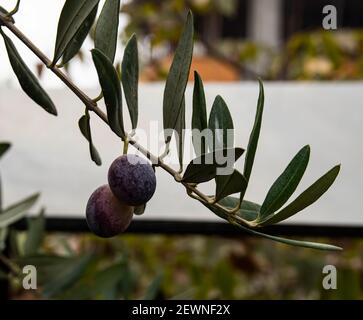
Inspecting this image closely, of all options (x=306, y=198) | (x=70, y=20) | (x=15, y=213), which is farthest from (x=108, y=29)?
(x=15, y=213)

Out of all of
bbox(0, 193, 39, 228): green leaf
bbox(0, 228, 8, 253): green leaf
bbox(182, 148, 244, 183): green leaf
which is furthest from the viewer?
bbox(0, 228, 8, 253): green leaf

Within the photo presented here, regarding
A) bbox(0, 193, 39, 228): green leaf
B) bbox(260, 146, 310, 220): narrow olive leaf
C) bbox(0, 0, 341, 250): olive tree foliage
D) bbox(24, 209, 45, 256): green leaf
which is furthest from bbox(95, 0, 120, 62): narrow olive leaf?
bbox(24, 209, 45, 256): green leaf

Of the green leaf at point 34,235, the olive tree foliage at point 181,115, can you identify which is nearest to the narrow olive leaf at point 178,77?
the olive tree foliage at point 181,115

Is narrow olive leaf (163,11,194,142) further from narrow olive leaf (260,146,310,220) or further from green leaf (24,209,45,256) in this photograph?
green leaf (24,209,45,256)

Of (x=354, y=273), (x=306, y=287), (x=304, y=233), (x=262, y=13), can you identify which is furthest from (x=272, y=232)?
(x=262, y=13)

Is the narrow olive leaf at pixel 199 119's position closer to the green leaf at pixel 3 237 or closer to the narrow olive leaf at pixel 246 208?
the narrow olive leaf at pixel 246 208

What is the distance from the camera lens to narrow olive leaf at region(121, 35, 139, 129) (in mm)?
297

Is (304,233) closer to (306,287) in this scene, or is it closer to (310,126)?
(310,126)

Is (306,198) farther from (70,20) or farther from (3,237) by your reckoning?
(3,237)

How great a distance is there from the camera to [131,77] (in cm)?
30

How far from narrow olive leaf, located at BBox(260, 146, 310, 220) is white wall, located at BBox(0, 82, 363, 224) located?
1.36 feet

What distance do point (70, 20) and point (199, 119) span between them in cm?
8

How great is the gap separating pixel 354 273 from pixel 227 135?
2.47 feet

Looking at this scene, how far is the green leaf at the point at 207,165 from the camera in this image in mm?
246
